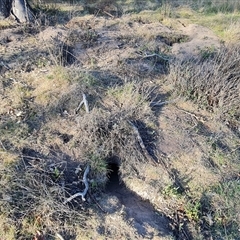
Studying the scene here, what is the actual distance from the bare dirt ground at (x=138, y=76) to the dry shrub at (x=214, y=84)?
0.56 ft

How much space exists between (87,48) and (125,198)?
308cm

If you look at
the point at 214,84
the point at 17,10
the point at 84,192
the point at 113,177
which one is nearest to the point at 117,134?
the point at 113,177

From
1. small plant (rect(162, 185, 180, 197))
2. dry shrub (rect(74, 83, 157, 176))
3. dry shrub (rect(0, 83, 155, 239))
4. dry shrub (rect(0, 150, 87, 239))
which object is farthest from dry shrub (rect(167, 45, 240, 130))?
dry shrub (rect(0, 150, 87, 239))

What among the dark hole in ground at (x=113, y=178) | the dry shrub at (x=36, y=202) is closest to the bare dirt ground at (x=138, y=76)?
the dark hole in ground at (x=113, y=178)

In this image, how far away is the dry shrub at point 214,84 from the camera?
512 centimetres

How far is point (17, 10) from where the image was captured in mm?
6910

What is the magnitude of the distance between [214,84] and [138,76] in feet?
3.80

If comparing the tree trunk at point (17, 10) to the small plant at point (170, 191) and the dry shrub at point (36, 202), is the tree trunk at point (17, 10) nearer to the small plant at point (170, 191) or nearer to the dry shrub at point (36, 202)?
the dry shrub at point (36, 202)

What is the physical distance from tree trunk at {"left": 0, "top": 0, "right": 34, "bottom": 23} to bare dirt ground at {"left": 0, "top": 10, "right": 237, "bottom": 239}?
40 cm

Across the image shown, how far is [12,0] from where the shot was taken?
23.1ft

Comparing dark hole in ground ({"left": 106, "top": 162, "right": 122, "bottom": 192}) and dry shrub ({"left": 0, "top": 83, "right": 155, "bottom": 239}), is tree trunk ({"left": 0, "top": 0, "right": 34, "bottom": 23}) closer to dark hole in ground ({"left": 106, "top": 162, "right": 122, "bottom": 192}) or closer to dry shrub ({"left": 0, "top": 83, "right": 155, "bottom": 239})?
dry shrub ({"left": 0, "top": 83, "right": 155, "bottom": 239})

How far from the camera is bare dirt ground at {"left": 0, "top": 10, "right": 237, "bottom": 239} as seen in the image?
3.96 metres

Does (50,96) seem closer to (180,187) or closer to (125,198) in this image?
(125,198)

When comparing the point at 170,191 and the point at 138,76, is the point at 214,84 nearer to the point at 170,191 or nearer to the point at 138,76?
the point at 138,76
